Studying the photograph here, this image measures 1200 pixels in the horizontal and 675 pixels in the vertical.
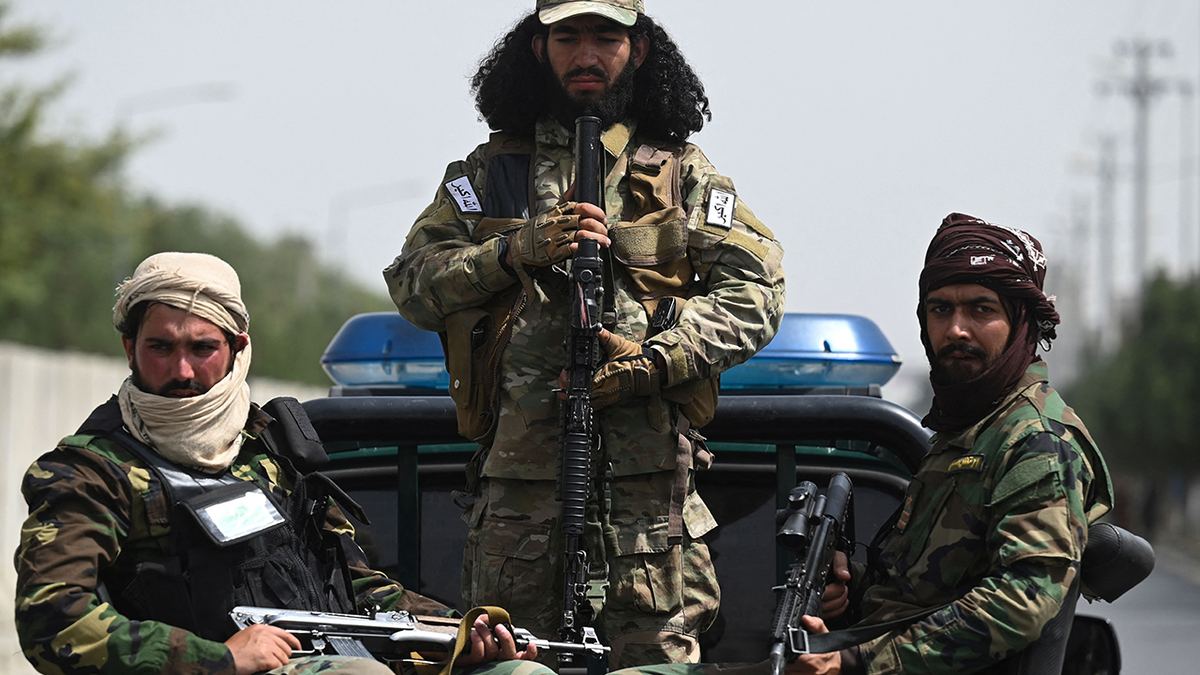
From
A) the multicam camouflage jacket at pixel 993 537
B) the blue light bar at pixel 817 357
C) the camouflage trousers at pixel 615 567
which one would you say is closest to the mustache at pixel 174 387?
the camouflage trousers at pixel 615 567

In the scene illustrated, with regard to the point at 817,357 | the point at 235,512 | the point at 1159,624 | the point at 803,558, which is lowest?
the point at 1159,624

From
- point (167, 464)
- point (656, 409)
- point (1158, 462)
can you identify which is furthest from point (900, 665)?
point (1158, 462)

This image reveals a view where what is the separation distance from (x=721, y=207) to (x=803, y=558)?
979 mm

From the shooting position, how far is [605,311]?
12.5 feet

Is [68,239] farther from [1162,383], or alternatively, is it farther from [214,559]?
[214,559]

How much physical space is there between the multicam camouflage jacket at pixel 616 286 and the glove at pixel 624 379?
36mm

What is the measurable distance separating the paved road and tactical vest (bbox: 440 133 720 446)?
250 centimetres

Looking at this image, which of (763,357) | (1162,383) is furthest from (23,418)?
(1162,383)

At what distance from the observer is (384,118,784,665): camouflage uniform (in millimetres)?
3645

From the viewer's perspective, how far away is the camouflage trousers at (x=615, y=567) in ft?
11.9

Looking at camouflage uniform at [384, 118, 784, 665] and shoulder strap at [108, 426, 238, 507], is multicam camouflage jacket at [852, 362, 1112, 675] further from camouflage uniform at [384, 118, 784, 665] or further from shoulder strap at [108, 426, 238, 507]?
shoulder strap at [108, 426, 238, 507]

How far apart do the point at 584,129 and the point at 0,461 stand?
1235cm

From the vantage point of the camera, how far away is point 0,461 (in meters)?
14.6

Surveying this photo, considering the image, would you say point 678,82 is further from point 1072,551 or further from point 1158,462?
point 1158,462
